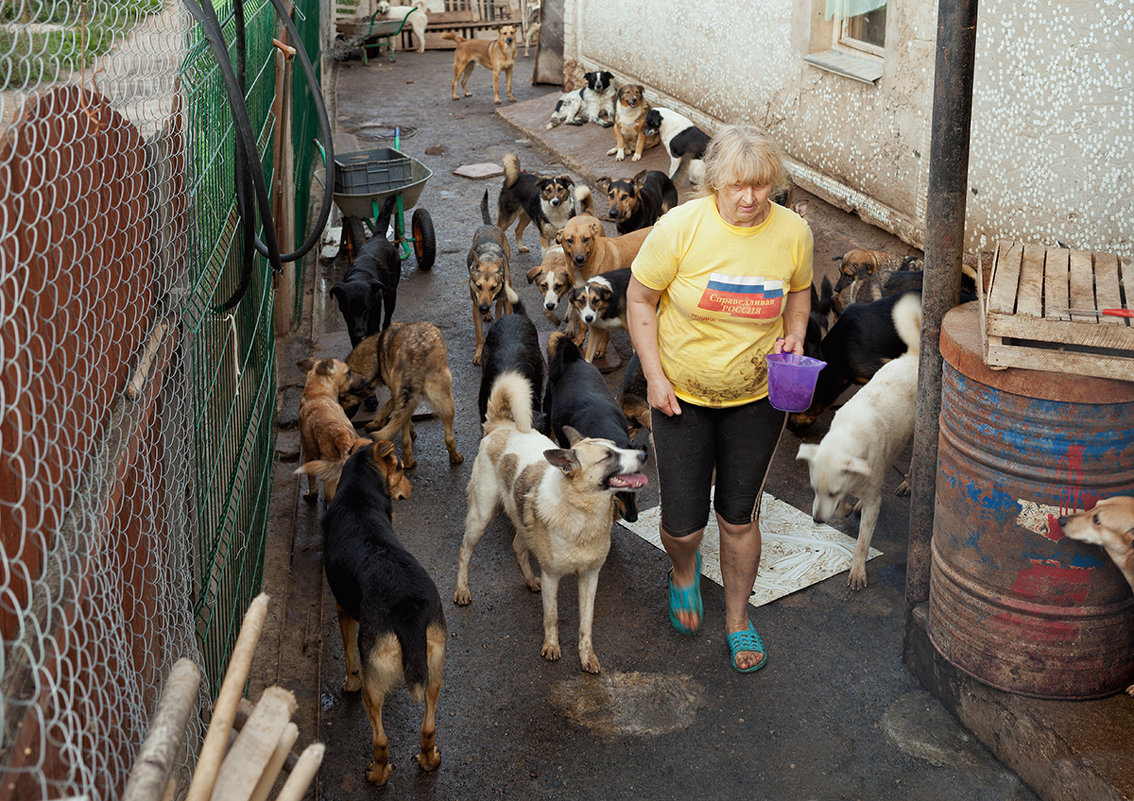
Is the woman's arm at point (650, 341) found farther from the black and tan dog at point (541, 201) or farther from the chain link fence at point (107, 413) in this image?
the black and tan dog at point (541, 201)

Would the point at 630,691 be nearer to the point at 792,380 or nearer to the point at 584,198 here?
the point at 792,380

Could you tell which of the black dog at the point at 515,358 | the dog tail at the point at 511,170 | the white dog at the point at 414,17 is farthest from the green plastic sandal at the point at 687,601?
the white dog at the point at 414,17

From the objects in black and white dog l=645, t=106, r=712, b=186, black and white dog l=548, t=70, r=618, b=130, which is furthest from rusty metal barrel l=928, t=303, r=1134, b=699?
black and white dog l=548, t=70, r=618, b=130

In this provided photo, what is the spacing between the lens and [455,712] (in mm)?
4008

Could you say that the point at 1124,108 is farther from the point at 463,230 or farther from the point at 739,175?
the point at 463,230

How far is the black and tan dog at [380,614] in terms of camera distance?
3385 mm

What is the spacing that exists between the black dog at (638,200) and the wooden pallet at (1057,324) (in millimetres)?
5727

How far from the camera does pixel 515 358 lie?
5730mm

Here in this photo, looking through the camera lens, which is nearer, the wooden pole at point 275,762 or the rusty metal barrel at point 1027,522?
the wooden pole at point 275,762

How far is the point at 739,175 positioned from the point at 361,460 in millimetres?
1968

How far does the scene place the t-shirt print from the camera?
3514 millimetres

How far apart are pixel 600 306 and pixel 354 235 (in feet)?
8.91

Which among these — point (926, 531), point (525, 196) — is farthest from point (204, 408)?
point (525, 196)

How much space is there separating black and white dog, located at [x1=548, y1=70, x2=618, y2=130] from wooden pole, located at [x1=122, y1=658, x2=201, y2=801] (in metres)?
12.8
